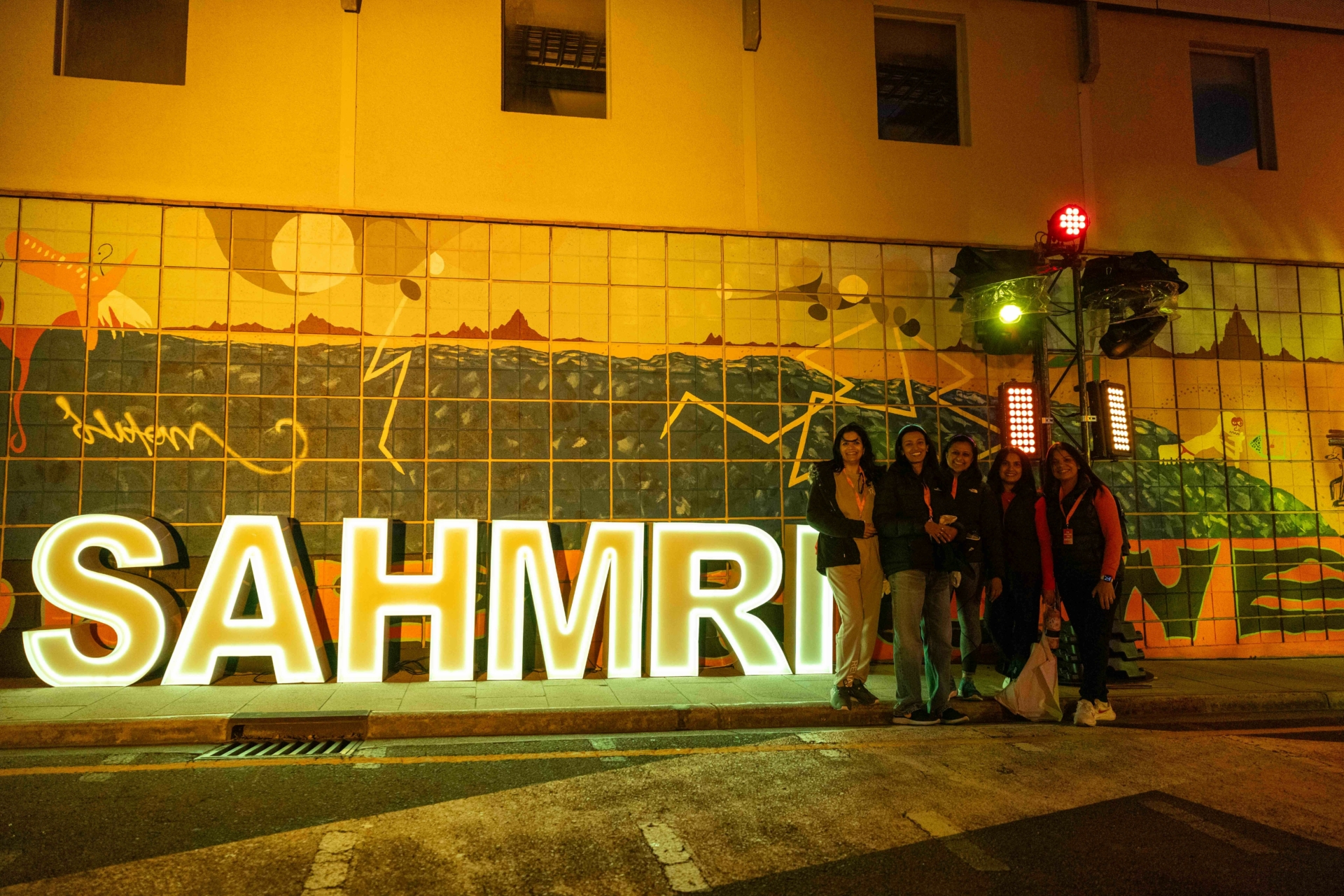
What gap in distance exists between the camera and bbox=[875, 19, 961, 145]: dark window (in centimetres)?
998

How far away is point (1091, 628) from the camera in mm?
6645

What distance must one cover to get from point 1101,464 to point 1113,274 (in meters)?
2.09

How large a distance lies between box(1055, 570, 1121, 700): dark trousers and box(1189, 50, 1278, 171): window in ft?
21.9

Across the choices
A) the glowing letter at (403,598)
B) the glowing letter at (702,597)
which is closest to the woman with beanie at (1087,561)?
the glowing letter at (702,597)

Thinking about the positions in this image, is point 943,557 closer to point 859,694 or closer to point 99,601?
point 859,694

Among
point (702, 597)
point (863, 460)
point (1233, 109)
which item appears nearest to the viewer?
point (863, 460)

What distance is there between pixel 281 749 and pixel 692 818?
9.94 feet

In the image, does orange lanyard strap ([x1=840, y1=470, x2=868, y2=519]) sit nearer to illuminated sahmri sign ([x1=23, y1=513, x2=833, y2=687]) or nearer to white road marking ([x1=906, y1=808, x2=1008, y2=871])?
illuminated sahmri sign ([x1=23, y1=513, x2=833, y2=687])

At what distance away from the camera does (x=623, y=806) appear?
4559 millimetres

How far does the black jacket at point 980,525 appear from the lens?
694 centimetres

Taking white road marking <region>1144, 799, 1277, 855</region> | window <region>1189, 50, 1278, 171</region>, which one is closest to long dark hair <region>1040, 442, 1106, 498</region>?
white road marking <region>1144, 799, 1277, 855</region>

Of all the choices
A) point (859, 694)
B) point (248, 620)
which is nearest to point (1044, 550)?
point (859, 694)

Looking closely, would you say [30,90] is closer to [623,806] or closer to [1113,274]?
[623,806]

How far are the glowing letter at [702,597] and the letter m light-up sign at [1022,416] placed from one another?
288 centimetres
